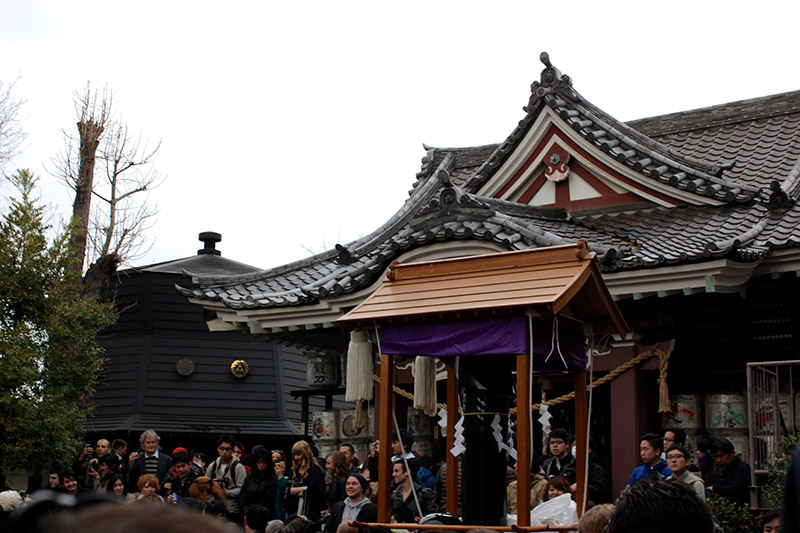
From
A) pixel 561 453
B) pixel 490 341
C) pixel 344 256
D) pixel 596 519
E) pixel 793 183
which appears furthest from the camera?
pixel 344 256

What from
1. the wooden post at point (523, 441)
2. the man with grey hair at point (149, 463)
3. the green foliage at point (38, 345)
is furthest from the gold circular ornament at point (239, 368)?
the wooden post at point (523, 441)

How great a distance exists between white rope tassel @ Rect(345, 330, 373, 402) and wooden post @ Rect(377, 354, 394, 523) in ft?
0.83

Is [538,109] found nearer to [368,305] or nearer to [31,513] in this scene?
[368,305]

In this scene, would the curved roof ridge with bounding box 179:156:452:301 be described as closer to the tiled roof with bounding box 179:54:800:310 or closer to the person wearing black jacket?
the tiled roof with bounding box 179:54:800:310

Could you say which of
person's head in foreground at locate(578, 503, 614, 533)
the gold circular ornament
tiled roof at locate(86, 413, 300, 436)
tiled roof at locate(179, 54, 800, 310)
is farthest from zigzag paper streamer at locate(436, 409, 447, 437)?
the gold circular ornament

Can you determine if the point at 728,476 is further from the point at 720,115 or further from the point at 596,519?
the point at 720,115

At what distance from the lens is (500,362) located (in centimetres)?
662

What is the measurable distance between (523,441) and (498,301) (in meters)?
1.01

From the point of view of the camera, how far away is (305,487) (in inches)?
332

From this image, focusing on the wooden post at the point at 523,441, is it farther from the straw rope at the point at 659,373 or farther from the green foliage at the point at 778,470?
the straw rope at the point at 659,373

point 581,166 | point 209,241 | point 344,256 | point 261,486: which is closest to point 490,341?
point 261,486

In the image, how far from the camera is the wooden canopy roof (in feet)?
20.2

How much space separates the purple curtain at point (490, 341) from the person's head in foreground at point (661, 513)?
149 inches

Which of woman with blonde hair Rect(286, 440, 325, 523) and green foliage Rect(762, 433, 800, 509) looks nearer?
green foliage Rect(762, 433, 800, 509)
